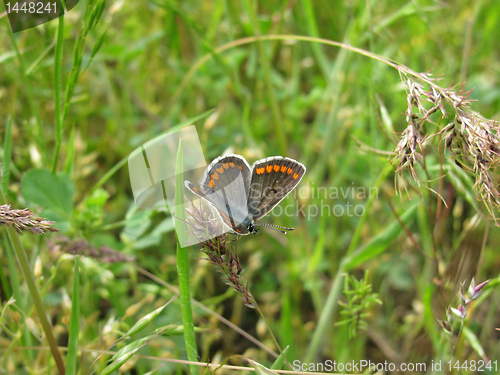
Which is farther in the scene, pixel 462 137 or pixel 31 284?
pixel 31 284

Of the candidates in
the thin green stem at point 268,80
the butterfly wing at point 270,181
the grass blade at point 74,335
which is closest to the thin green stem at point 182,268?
the grass blade at point 74,335

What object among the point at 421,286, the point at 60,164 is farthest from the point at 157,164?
the point at 421,286

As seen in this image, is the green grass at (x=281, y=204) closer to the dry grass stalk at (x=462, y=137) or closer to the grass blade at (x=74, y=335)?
the grass blade at (x=74, y=335)

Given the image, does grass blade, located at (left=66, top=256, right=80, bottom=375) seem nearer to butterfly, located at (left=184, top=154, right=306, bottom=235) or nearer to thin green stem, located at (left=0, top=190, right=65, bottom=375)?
thin green stem, located at (left=0, top=190, right=65, bottom=375)

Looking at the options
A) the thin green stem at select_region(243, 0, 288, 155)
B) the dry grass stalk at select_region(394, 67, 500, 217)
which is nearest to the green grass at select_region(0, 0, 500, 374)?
the thin green stem at select_region(243, 0, 288, 155)

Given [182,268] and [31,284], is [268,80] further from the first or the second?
[31,284]

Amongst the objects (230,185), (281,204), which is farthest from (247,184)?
(281,204)
